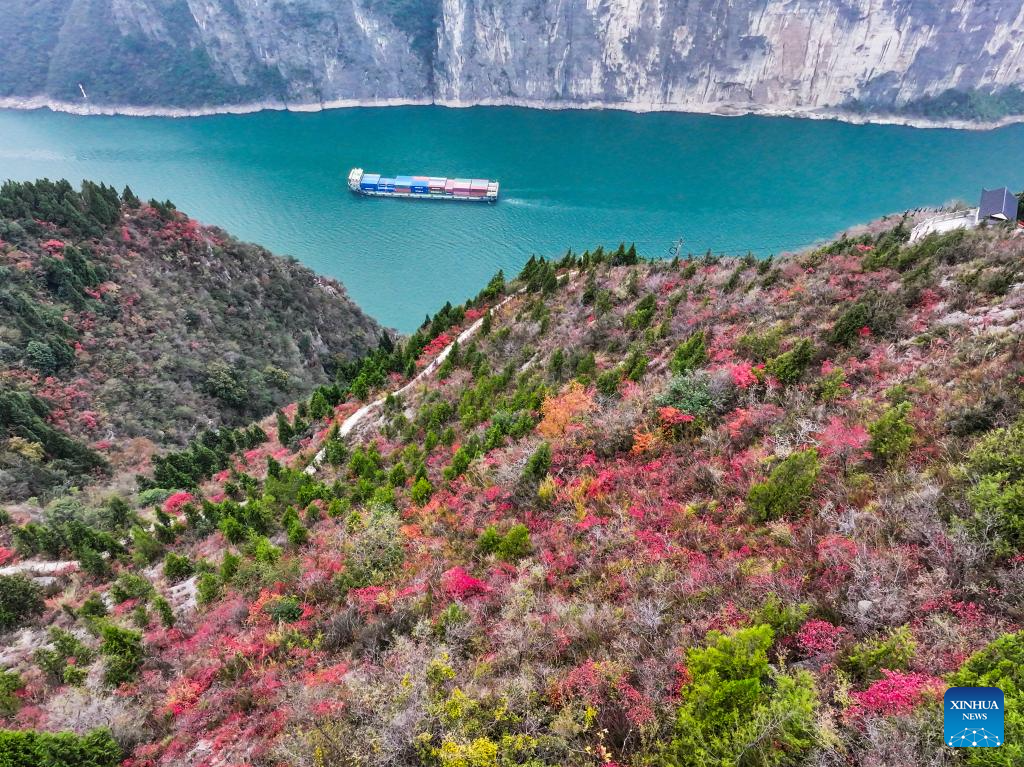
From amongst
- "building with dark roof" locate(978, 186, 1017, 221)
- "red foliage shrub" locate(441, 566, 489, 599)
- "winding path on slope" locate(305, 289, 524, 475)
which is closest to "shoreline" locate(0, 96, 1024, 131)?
"building with dark roof" locate(978, 186, 1017, 221)

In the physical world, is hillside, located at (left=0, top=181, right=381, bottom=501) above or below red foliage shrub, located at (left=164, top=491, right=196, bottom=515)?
above

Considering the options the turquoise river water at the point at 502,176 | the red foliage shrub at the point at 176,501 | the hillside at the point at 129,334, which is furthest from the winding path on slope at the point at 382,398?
the turquoise river water at the point at 502,176

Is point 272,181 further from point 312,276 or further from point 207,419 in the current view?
point 207,419

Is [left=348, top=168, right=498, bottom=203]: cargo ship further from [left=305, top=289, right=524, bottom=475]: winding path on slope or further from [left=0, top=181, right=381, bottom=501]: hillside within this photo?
[left=305, top=289, right=524, bottom=475]: winding path on slope

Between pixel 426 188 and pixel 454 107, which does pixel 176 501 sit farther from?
pixel 454 107

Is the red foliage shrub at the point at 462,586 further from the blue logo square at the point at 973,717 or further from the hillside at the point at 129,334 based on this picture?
the hillside at the point at 129,334

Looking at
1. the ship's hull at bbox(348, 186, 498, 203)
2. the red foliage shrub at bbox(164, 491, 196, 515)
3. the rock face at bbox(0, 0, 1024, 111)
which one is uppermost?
the rock face at bbox(0, 0, 1024, 111)

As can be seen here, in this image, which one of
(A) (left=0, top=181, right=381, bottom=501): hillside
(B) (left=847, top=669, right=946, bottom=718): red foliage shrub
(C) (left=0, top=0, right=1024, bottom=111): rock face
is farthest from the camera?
(C) (left=0, top=0, right=1024, bottom=111): rock face
